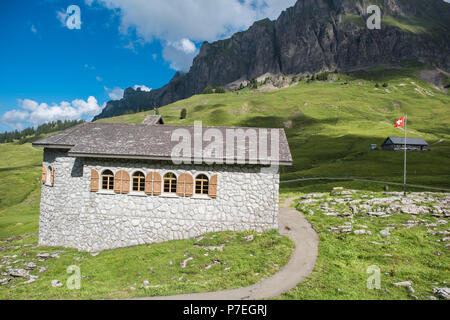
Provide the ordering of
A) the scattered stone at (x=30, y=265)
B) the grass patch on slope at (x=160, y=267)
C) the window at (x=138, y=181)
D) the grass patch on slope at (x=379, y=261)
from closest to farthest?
the grass patch on slope at (x=379, y=261)
the grass patch on slope at (x=160, y=267)
the scattered stone at (x=30, y=265)
the window at (x=138, y=181)

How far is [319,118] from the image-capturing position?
469ft

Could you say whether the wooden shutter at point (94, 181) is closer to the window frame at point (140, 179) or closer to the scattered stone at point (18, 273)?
the window frame at point (140, 179)

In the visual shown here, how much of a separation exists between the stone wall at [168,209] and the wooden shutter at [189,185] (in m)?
0.30

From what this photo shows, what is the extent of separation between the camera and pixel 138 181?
1939 centimetres

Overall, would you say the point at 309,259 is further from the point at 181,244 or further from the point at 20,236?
the point at 20,236

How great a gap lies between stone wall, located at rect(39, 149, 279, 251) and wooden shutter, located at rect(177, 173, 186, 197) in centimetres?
33

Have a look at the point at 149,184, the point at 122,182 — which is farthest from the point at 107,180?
the point at 149,184

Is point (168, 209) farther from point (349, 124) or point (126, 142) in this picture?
point (349, 124)

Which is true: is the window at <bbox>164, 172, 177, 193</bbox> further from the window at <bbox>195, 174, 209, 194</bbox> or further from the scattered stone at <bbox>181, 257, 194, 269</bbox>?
the scattered stone at <bbox>181, 257, 194, 269</bbox>

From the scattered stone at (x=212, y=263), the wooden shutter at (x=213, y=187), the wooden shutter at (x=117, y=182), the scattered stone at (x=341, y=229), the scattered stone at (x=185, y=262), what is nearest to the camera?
the scattered stone at (x=212, y=263)

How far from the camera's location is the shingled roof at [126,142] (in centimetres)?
1873

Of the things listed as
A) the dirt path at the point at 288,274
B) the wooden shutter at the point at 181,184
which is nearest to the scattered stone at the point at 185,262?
the dirt path at the point at 288,274

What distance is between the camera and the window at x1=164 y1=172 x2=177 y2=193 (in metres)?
19.1

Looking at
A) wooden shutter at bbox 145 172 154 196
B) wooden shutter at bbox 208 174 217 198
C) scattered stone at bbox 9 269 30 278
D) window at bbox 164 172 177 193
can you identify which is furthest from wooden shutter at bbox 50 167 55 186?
wooden shutter at bbox 208 174 217 198
